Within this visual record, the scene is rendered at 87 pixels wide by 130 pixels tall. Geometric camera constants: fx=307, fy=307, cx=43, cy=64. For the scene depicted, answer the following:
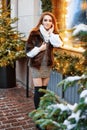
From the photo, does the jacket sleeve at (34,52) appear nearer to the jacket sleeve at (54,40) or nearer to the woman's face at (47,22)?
the jacket sleeve at (54,40)

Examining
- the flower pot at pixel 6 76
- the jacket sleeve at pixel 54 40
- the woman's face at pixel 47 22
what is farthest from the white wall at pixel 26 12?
the jacket sleeve at pixel 54 40

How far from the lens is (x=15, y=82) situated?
7.94m

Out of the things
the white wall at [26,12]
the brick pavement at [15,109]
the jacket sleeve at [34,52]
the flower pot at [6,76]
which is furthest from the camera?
the flower pot at [6,76]

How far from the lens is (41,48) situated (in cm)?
471

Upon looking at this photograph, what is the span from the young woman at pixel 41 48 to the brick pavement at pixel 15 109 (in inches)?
23.6

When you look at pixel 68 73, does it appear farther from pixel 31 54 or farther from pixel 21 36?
pixel 21 36

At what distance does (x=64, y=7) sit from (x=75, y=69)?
2.22 meters

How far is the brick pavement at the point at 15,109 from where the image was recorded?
199 inches

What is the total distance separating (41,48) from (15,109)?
1.79 metres

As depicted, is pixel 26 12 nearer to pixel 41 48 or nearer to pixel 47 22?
pixel 47 22

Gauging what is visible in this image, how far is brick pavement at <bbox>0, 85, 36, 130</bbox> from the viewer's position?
504 cm

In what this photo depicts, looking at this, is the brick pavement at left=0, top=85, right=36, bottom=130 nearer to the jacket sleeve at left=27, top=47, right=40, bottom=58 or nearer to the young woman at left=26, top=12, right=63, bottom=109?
the young woman at left=26, top=12, right=63, bottom=109

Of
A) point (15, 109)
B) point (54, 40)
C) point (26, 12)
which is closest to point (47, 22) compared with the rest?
point (54, 40)

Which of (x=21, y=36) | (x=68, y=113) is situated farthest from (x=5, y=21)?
(x=68, y=113)
